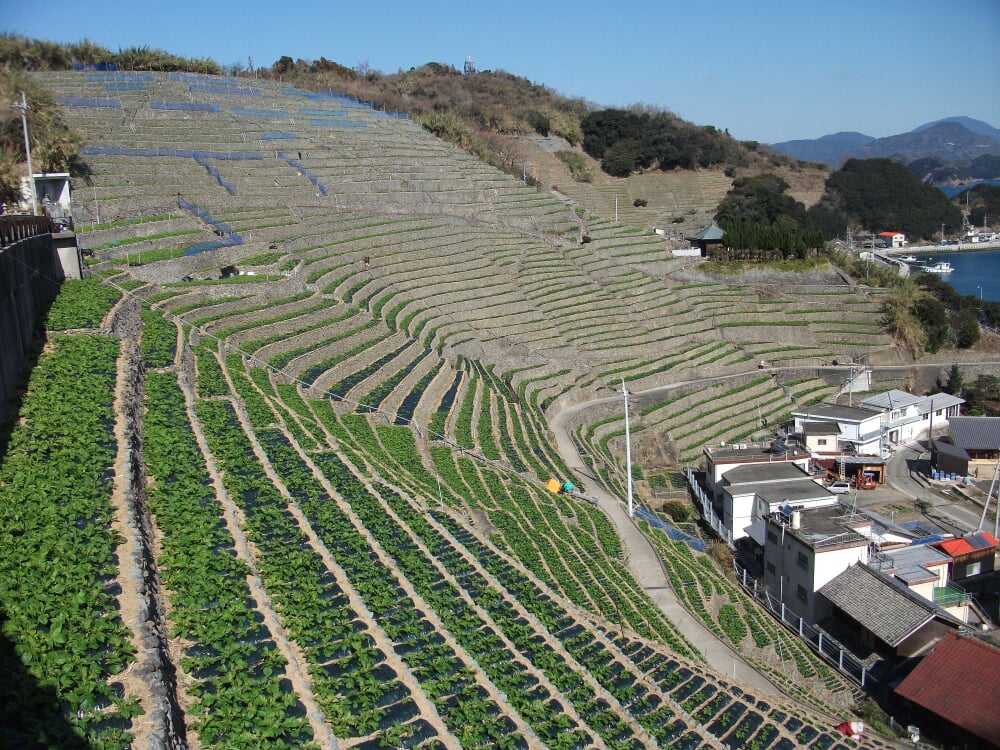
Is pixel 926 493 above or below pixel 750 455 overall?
below

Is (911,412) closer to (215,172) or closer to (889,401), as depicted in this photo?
(889,401)

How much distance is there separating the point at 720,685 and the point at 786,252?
28.8m

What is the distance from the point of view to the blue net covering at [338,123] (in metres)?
36.1

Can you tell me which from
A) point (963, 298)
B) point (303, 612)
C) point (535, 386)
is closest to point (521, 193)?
point (535, 386)

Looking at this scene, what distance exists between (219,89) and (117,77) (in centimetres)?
428

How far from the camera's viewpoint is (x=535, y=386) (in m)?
22.0

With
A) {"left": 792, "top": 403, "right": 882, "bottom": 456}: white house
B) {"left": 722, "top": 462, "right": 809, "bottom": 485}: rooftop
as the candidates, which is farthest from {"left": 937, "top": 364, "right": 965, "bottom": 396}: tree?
{"left": 722, "top": 462, "right": 809, "bottom": 485}: rooftop

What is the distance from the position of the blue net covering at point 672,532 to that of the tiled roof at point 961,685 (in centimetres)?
570

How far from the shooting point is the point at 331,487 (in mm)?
10477

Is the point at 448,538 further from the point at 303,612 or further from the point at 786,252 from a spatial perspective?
the point at 786,252

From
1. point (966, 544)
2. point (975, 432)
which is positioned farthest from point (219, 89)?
point (966, 544)

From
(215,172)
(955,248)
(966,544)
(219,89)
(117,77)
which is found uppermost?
(117,77)

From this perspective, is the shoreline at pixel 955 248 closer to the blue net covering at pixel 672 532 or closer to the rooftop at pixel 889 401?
the rooftop at pixel 889 401

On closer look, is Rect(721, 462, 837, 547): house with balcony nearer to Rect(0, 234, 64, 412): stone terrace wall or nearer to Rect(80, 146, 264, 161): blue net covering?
Rect(0, 234, 64, 412): stone terrace wall
